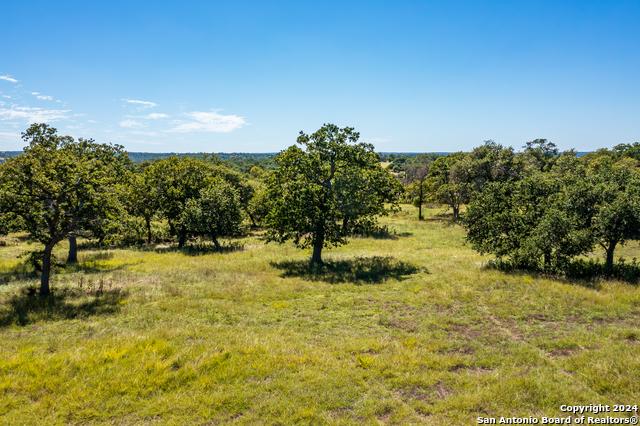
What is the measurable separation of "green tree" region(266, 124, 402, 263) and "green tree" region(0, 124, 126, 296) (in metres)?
11.6

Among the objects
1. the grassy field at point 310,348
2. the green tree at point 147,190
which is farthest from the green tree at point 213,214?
the grassy field at point 310,348

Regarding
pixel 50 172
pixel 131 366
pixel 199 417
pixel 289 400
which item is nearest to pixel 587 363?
pixel 289 400

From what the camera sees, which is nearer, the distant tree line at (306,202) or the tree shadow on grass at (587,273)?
the distant tree line at (306,202)

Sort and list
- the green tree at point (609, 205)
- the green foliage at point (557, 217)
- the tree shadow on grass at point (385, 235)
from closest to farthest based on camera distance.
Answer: the green tree at point (609, 205), the green foliage at point (557, 217), the tree shadow on grass at point (385, 235)

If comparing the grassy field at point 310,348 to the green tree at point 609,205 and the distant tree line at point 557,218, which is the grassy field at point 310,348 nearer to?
the distant tree line at point 557,218

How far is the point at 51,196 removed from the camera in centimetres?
1516

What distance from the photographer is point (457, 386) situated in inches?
327

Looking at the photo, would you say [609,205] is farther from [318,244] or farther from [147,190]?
[147,190]

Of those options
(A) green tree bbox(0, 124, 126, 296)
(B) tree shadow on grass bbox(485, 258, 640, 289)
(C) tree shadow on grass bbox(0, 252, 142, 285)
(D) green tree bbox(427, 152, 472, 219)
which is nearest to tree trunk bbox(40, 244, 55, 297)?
(A) green tree bbox(0, 124, 126, 296)

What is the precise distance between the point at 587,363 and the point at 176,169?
37.8 meters

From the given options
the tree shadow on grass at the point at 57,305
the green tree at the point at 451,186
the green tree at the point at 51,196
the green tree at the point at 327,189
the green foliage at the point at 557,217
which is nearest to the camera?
the tree shadow on grass at the point at 57,305

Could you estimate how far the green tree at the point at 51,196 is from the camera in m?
14.7

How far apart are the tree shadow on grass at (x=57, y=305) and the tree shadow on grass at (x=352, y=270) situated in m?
10.2

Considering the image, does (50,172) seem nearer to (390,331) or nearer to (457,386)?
(390,331)
